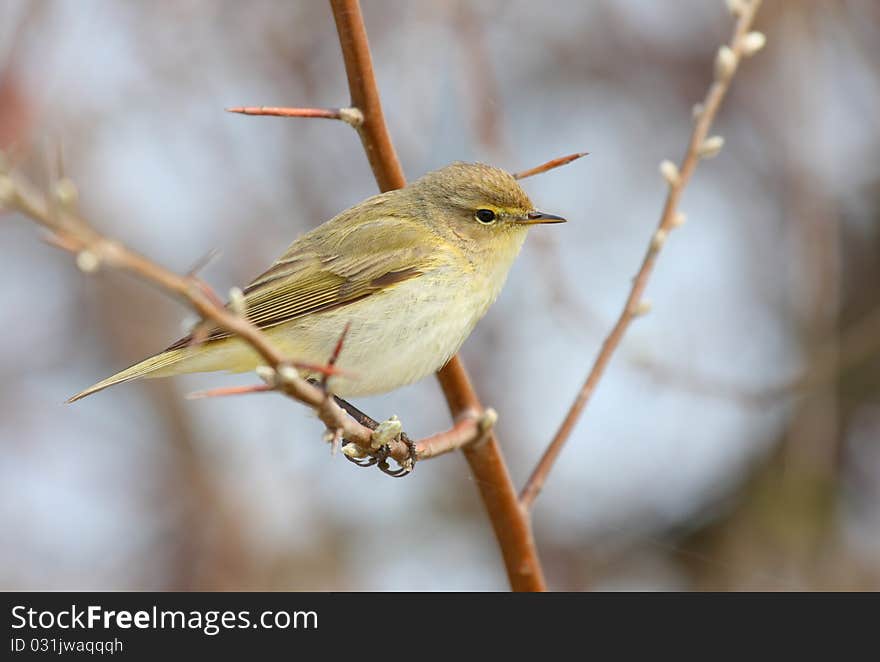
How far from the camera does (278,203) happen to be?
19.9ft

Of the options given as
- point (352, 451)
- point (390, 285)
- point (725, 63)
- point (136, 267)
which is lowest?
point (136, 267)

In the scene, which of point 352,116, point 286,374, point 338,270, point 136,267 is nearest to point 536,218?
point 338,270

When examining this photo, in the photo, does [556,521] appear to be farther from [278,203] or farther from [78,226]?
[78,226]

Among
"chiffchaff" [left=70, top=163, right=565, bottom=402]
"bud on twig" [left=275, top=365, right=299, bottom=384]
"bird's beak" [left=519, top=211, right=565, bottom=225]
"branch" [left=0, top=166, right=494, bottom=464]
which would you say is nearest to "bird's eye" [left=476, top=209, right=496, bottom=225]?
"chiffchaff" [left=70, top=163, right=565, bottom=402]

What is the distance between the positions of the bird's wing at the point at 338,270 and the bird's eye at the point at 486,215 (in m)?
A: 0.24

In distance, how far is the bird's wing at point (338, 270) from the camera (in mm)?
3461

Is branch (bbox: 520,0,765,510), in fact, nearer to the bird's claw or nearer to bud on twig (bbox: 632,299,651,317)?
bud on twig (bbox: 632,299,651,317)

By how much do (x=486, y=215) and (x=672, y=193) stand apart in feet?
3.48

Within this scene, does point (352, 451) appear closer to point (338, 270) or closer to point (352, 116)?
point (352, 116)

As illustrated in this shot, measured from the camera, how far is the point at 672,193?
2.81 meters

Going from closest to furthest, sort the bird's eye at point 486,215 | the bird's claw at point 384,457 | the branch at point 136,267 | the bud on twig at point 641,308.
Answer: the branch at point 136,267 < the bird's claw at point 384,457 < the bud on twig at point 641,308 < the bird's eye at point 486,215

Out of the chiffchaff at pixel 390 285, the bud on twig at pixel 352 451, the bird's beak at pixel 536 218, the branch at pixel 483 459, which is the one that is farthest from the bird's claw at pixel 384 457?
the bird's beak at pixel 536 218

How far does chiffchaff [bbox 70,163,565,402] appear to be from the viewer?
3.26 m

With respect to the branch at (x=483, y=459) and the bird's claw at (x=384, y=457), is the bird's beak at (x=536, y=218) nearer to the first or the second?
the branch at (x=483, y=459)
